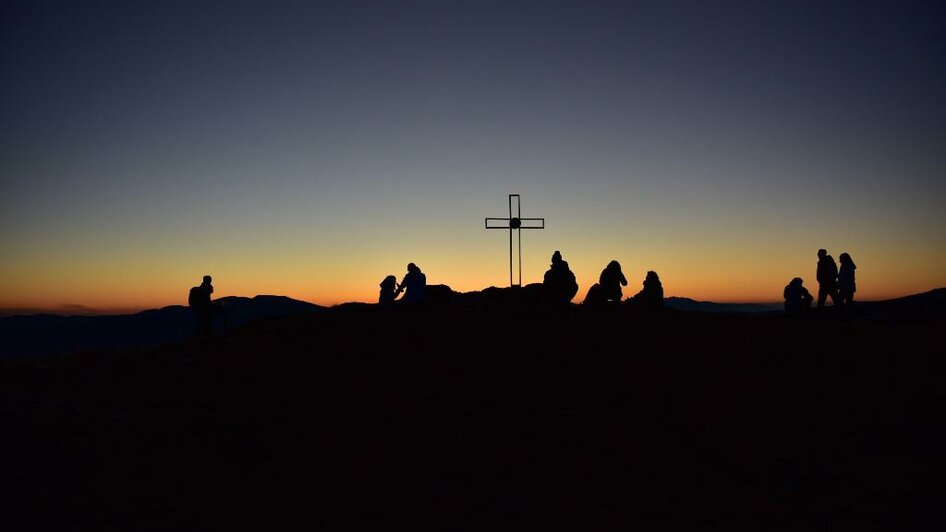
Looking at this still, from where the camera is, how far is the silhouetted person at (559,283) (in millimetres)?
22953

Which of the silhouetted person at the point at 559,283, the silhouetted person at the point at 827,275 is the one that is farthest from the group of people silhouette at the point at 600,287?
the silhouetted person at the point at 827,275

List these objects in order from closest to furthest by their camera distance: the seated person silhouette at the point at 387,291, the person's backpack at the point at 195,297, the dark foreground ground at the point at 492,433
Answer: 1. the dark foreground ground at the point at 492,433
2. the person's backpack at the point at 195,297
3. the seated person silhouette at the point at 387,291

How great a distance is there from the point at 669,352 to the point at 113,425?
13667 mm

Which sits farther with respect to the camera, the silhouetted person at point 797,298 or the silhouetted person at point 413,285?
the silhouetted person at point 797,298

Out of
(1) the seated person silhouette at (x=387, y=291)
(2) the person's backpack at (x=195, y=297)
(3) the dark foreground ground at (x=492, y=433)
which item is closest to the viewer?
(3) the dark foreground ground at (x=492, y=433)

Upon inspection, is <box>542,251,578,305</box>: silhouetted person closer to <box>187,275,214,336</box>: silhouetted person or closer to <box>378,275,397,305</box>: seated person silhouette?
<box>378,275,397,305</box>: seated person silhouette

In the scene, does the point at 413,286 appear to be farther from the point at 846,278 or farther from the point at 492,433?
the point at 846,278

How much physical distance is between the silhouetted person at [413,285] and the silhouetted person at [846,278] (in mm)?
16028

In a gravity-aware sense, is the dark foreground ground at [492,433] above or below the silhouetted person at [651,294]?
below

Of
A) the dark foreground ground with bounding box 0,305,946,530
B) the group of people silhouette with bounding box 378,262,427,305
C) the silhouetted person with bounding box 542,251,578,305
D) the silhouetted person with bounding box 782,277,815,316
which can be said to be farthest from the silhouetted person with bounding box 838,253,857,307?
the group of people silhouette with bounding box 378,262,427,305

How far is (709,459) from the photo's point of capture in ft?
34.4

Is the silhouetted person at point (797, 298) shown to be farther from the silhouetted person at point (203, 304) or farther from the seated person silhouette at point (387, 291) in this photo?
the silhouetted person at point (203, 304)

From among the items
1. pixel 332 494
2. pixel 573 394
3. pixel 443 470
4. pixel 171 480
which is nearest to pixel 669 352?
pixel 573 394

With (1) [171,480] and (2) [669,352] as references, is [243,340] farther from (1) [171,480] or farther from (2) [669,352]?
(2) [669,352]
